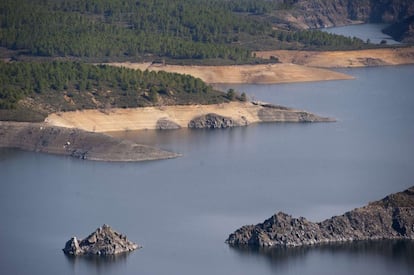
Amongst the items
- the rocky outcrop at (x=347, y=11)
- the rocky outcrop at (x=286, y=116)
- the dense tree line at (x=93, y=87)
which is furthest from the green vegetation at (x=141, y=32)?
the rocky outcrop at (x=286, y=116)

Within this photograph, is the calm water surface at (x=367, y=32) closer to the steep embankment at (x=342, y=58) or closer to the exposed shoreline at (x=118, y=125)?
the steep embankment at (x=342, y=58)

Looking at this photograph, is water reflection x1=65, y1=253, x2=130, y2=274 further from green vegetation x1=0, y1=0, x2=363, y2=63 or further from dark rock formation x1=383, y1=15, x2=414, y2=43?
dark rock formation x1=383, y1=15, x2=414, y2=43

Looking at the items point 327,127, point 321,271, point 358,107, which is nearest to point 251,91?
point 358,107

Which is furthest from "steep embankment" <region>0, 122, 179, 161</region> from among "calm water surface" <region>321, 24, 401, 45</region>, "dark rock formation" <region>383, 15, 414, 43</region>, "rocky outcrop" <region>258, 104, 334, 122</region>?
"dark rock formation" <region>383, 15, 414, 43</region>

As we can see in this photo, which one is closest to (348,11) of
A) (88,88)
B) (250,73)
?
(250,73)

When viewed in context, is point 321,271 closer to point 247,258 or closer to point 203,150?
point 247,258
